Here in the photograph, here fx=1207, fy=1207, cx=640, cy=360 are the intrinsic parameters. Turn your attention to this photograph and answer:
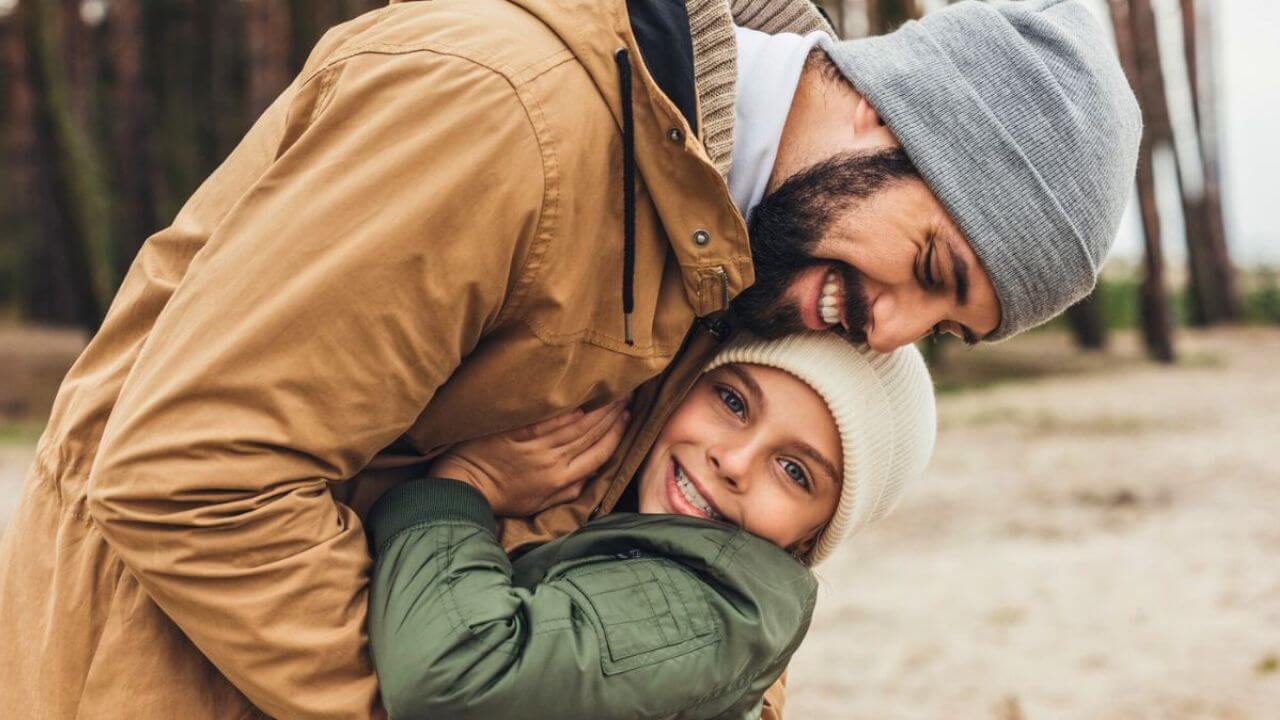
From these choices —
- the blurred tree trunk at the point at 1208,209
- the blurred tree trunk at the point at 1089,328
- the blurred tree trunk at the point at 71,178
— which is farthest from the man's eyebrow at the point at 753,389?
the blurred tree trunk at the point at 1208,209

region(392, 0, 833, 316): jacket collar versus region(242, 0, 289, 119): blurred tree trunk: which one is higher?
region(392, 0, 833, 316): jacket collar

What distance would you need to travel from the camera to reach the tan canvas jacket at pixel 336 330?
1401 mm

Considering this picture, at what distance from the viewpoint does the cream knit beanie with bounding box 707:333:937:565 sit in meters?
2.06

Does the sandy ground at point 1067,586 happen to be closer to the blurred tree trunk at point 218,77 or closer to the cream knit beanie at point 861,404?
the cream knit beanie at point 861,404

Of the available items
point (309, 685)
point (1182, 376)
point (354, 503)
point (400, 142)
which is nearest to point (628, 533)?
point (354, 503)

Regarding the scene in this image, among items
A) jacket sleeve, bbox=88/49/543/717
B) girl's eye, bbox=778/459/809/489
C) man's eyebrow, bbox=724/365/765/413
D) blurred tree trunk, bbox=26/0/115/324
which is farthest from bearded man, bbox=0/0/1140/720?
blurred tree trunk, bbox=26/0/115/324

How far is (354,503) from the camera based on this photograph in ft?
5.82

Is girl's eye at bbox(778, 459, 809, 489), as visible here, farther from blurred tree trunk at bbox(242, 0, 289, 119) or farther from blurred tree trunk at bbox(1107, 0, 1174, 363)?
blurred tree trunk at bbox(1107, 0, 1174, 363)

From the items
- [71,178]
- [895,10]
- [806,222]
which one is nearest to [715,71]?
[806,222]

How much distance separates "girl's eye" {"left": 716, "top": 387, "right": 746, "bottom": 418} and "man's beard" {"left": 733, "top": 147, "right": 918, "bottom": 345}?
19cm

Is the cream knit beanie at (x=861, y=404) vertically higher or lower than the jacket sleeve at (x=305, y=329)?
lower

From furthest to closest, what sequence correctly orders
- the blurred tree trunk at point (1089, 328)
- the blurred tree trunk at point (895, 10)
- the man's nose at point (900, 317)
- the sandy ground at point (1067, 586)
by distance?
the blurred tree trunk at point (1089, 328) → the blurred tree trunk at point (895, 10) → the sandy ground at point (1067, 586) → the man's nose at point (900, 317)

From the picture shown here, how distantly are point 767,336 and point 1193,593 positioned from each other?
4271 mm

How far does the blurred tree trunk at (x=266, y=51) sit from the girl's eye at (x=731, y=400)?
12.3 metres
